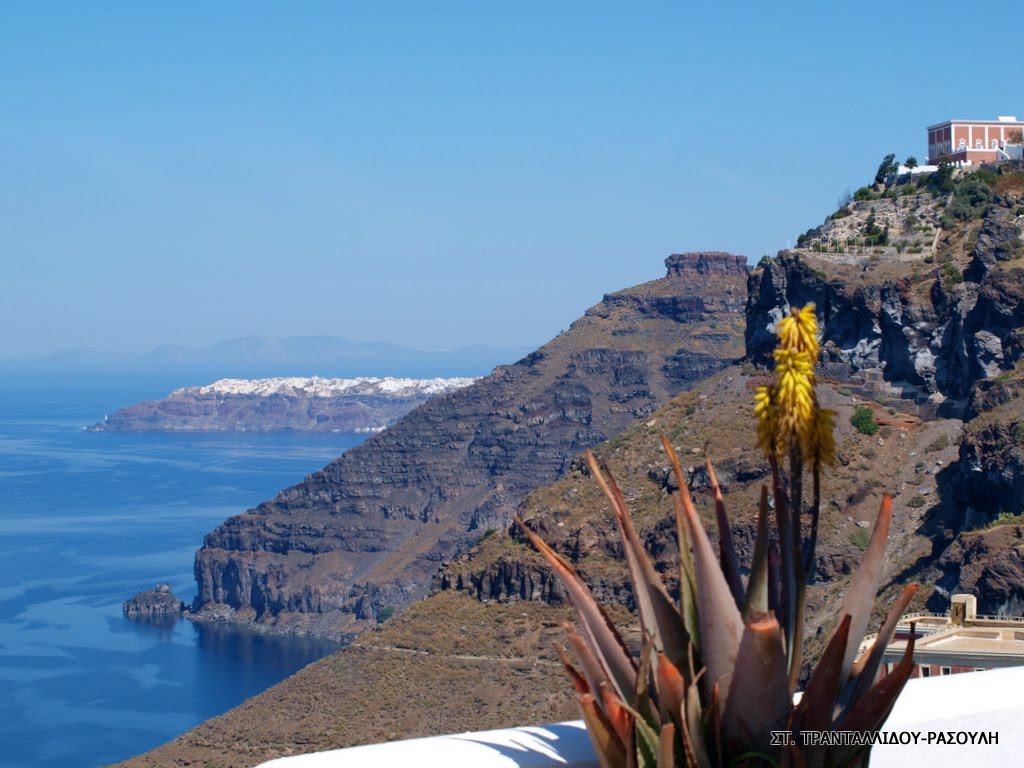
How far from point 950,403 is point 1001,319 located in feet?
16.0

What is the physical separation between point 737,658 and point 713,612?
0.19m

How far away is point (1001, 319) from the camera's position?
185 ft

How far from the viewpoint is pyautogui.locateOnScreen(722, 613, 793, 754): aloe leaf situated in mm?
4773

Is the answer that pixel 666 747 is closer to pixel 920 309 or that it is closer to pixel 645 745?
pixel 645 745

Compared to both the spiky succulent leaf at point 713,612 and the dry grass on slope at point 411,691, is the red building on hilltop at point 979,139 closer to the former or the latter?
the dry grass on slope at point 411,691

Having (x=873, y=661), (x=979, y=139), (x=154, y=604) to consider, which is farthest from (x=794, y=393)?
(x=154, y=604)

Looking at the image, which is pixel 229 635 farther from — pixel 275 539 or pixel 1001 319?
pixel 1001 319

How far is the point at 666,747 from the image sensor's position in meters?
4.84

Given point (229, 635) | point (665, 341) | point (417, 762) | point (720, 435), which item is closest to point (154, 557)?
point (229, 635)

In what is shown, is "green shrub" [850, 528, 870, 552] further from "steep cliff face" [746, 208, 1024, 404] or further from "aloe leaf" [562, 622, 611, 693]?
"aloe leaf" [562, 622, 611, 693]

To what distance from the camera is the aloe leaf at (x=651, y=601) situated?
5.27m

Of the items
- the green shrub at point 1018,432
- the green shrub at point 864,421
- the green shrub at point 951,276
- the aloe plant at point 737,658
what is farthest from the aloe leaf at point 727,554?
the green shrub at point 951,276

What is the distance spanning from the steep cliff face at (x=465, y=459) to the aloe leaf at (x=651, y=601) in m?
124

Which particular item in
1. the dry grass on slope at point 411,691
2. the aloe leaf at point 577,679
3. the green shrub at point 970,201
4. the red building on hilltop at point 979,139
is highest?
the red building on hilltop at point 979,139
